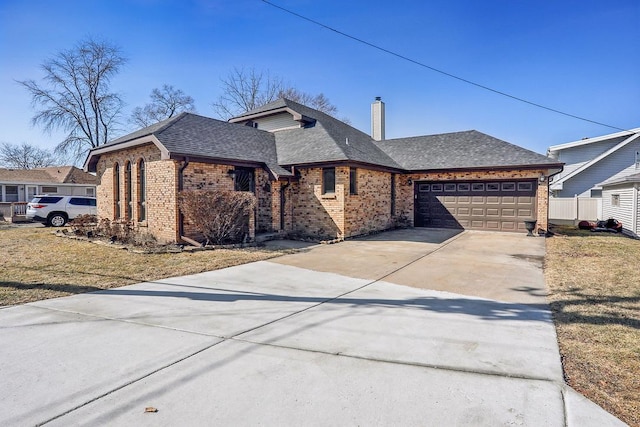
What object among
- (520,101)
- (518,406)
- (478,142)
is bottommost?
(518,406)

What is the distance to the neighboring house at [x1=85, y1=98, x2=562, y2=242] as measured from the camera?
1163cm

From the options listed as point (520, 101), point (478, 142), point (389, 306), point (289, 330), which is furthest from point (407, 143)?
point (289, 330)

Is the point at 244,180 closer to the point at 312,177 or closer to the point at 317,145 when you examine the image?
the point at 312,177

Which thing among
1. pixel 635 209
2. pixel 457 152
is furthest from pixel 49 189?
pixel 635 209

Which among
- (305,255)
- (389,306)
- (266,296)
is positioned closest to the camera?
(389,306)

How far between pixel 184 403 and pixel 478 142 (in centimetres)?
1792

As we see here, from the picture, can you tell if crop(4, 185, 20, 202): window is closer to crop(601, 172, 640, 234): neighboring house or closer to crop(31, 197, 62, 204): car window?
crop(31, 197, 62, 204): car window

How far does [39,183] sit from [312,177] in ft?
98.4

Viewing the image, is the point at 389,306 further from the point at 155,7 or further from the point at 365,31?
the point at 365,31

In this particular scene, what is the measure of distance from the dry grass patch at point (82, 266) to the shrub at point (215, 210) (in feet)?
3.16

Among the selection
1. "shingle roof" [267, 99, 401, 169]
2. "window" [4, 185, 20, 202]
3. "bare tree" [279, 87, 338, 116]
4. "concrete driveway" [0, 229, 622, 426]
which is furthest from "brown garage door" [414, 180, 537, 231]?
"window" [4, 185, 20, 202]

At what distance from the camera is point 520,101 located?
17.5 meters

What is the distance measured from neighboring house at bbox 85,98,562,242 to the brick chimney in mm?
4176

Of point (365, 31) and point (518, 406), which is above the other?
point (365, 31)
